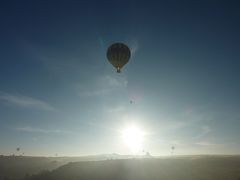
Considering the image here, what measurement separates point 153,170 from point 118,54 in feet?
139

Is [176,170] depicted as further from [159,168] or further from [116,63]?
[116,63]

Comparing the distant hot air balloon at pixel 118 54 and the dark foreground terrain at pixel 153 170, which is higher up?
the distant hot air balloon at pixel 118 54

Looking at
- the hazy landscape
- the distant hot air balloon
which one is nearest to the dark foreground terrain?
the hazy landscape

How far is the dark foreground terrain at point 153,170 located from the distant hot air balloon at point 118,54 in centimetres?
3485

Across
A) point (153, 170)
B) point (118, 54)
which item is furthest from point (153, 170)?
point (118, 54)

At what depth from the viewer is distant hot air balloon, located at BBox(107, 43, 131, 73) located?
41625 mm

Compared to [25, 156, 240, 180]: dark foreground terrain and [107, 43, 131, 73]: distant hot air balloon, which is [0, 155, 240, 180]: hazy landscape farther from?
Answer: [107, 43, 131, 73]: distant hot air balloon

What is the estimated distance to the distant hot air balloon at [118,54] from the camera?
41.6 metres

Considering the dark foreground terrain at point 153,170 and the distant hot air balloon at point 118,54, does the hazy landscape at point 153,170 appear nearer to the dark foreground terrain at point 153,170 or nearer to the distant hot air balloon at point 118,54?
the dark foreground terrain at point 153,170

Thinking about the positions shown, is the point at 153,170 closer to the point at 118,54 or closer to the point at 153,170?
the point at 153,170

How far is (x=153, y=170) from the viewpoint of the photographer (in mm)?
72062

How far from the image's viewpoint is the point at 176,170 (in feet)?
226

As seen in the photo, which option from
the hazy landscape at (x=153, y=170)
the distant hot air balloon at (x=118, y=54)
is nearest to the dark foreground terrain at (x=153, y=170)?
the hazy landscape at (x=153, y=170)

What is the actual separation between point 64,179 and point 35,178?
12.5 m
